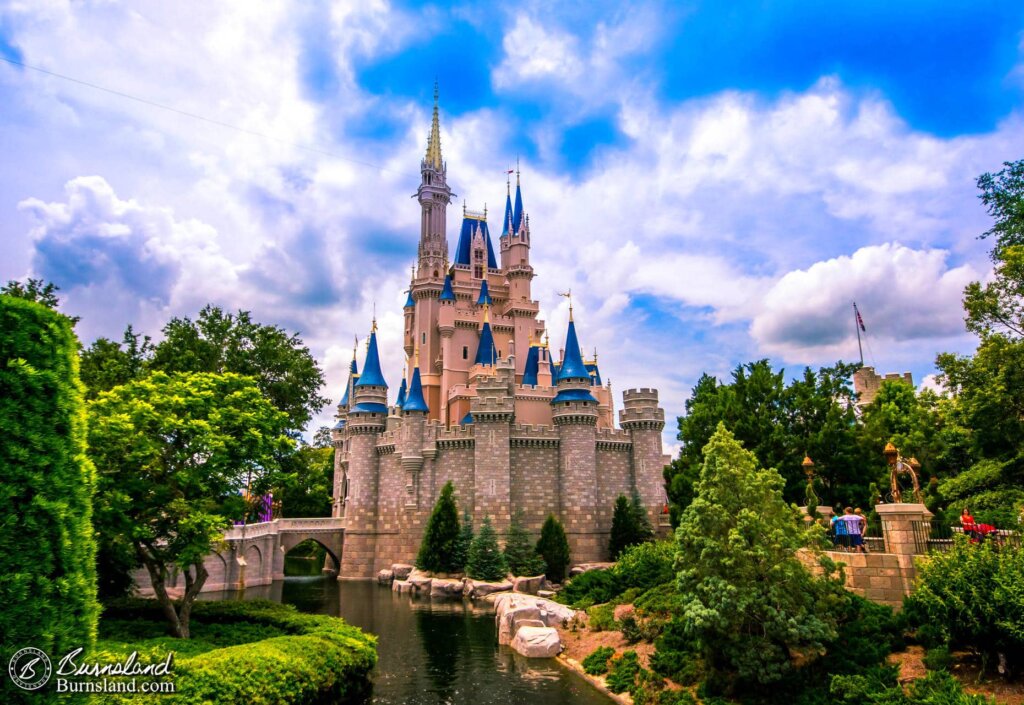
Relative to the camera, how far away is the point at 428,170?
51.7m

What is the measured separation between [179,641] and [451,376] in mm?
33393

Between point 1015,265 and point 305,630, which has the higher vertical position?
point 1015,265

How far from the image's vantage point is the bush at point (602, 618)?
19.7 meters

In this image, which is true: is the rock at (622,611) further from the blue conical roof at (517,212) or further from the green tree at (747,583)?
the blue conical roof at (517,212)

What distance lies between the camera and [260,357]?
34.2m

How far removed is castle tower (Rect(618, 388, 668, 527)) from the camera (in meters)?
37.7

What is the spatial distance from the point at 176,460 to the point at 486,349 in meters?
30.5

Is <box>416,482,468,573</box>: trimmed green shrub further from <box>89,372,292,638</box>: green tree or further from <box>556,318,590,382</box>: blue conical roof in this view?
<box>89,372,292,638</box>: green tree

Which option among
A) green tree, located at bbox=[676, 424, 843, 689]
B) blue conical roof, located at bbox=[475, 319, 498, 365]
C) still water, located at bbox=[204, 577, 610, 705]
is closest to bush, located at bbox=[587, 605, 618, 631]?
still water, located at bbox=[204, 577, 610, 705]

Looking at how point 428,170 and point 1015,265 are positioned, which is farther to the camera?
point 428,170

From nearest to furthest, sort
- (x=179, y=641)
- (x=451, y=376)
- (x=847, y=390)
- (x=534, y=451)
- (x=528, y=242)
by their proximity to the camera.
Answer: (x=179, y=641)
(x=847, y=390)
(x=534, y=451)
(x=451, y=376)
(x=528, y=242)

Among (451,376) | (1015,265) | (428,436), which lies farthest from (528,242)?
(1015,265)

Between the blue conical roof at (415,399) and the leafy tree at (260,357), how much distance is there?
4.91 m

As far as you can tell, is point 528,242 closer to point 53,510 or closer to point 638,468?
point 638,468
